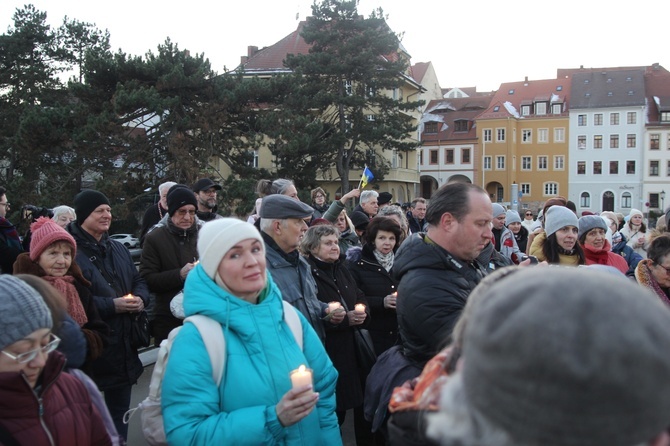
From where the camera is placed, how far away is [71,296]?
3707mm

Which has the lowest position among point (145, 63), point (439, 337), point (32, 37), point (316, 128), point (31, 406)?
point (31, 406)

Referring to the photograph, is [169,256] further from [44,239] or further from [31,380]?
[31,380]

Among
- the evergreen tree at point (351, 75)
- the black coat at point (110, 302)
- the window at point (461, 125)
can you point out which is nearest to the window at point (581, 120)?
the window at point (461, 125)

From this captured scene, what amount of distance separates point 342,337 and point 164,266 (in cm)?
183

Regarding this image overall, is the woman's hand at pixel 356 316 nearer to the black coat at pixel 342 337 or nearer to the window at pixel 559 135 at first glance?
the black coat at pixel 342 337

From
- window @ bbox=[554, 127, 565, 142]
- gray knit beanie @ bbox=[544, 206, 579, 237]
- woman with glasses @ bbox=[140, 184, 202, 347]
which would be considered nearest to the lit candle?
woman with glasses @ bbox=[140, 184, 202, 347]

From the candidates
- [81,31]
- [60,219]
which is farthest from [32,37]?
[60,219]

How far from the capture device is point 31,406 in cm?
218

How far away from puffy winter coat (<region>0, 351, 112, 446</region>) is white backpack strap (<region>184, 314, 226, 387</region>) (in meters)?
0.56

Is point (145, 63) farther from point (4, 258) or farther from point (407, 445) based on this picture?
point (407, 445)

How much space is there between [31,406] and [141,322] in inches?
87.2

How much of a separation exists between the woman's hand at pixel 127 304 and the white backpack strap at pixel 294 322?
1.81 meters

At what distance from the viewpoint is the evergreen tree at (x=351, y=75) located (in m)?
33.4

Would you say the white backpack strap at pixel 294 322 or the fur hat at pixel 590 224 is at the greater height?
the fur hat at pixel 590 224
